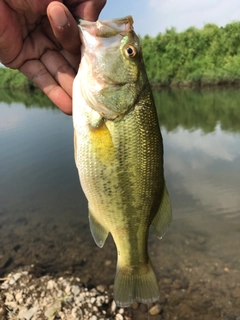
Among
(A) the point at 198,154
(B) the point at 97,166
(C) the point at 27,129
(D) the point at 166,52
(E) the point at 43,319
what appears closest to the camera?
(B) the point at 97,166

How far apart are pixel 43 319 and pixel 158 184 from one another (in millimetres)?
3536

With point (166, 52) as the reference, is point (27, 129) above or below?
below

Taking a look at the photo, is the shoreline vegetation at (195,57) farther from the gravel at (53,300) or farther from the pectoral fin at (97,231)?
the pectoral fin at (97,231)

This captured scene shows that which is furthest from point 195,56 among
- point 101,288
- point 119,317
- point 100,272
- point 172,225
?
point 119,317

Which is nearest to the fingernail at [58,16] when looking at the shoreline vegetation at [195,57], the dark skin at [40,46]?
the dark skin at [40,46]

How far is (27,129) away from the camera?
22.1 metres

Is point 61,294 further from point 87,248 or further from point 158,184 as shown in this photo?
point 158,184

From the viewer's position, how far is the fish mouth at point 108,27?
2.13 metres

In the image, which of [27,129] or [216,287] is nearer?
[216,287]

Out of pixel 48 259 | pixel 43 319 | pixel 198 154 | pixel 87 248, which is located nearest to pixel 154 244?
pixel 87 248

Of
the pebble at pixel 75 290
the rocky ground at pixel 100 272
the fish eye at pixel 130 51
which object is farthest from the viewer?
the pebble at pixel 75 290

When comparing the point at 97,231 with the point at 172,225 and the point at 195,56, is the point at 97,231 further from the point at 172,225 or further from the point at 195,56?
the point at 195,56

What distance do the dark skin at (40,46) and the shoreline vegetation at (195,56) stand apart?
43720mm

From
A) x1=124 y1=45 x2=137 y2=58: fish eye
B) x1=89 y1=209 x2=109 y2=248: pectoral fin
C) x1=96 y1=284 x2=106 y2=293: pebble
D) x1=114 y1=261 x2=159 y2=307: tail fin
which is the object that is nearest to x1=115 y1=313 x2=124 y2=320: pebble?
x1=96 y1=284 x2=106 y2=293: pebble
